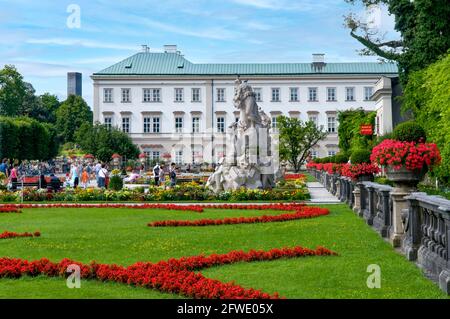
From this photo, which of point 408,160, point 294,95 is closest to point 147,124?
point 294,95

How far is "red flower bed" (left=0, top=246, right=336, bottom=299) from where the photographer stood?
6925 mm

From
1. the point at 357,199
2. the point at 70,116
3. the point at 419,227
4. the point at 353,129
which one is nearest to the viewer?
the point at 419,227

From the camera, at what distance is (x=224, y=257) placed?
9258 millimetres

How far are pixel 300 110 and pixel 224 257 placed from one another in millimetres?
70930

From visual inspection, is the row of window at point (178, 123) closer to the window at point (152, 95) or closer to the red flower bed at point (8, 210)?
the window at point (152, 95)

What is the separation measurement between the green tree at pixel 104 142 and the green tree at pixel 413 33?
35.1 metres

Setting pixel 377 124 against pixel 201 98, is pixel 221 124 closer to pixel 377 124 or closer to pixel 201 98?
pixel 201 98

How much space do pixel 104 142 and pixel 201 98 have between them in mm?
18205

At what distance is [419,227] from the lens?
30.9 feet

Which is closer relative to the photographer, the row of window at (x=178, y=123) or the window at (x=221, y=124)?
the window at (x=221, y=124)

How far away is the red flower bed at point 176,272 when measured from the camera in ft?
22.7

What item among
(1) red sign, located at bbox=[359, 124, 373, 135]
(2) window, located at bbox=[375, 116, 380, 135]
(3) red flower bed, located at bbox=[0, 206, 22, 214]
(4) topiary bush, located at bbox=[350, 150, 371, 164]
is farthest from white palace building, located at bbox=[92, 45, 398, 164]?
(4) topiary bush, located at bbox=[350, 150, 371, 164]

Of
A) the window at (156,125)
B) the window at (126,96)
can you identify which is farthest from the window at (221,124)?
the window at (126,96)
